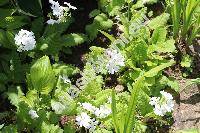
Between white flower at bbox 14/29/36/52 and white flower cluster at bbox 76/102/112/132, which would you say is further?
white flower at bbox 14/29/36/52

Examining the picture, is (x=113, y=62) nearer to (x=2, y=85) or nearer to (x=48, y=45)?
(x=48, y=45)

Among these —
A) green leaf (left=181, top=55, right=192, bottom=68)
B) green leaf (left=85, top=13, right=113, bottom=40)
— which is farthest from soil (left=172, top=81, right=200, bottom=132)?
green leaf (left=85, top=13, right=113, bottom=40)

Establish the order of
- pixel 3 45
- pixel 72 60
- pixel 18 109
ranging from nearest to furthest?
pixel 18 109
pixel 3 45
pixel 72 60

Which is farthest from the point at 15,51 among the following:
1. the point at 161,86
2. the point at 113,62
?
the point at 161,86

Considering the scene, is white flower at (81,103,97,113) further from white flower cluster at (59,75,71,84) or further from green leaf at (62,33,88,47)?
green leaf at (62,33,88,47)

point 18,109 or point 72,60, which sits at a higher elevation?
point 72,60

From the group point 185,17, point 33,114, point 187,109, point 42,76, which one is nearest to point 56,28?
point 42,76
